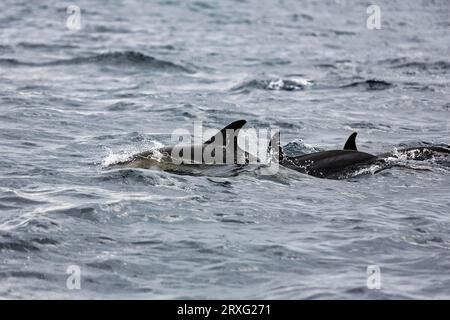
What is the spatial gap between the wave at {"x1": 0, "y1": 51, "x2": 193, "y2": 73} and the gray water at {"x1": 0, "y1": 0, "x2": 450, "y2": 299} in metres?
0.08

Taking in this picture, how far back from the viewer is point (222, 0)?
147 feet

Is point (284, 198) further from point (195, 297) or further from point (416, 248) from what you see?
point (195, 297)

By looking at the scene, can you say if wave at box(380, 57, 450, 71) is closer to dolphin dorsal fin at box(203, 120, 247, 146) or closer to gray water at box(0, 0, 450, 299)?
gray water at box(0, 0, 450, 299)

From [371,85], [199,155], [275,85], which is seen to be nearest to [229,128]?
[199,155]

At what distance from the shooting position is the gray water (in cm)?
901

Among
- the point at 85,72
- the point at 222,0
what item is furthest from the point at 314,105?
the point at 222,0

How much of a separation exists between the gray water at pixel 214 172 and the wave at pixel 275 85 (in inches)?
3.1

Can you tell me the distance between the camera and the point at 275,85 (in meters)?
23.3

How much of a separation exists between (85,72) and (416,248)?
16.5 m

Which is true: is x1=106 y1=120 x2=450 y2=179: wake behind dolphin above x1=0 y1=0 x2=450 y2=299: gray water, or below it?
above

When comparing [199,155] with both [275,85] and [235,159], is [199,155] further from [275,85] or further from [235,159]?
[275,85]

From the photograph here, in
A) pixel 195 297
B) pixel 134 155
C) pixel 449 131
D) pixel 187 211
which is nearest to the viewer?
pixel 195 297

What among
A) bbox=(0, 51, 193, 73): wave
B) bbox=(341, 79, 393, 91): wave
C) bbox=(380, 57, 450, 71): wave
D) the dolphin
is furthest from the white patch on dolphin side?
bbox=(380, 57, 450, 71): wave

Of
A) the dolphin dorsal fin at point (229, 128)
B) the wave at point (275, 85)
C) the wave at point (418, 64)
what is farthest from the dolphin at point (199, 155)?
the wave at point (418, 64)
